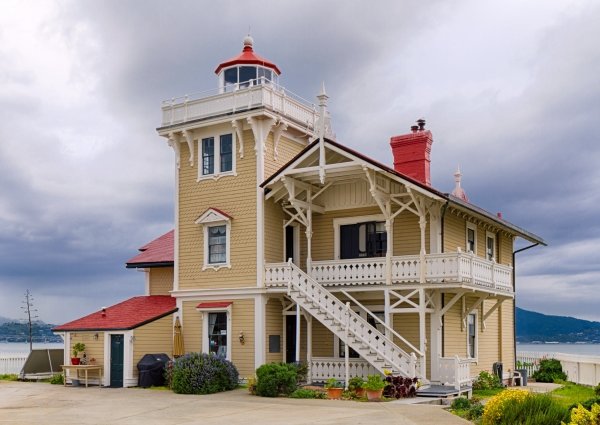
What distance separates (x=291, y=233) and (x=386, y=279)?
527 cm

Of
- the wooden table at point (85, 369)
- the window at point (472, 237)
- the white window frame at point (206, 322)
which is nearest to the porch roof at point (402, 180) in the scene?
the window at point (472, 237)

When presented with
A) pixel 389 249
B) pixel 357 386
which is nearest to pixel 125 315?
pixel 389 249

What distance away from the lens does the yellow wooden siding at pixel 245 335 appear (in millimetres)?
27469

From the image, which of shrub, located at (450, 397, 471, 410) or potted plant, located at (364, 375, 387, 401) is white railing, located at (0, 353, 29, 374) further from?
shrub, located at (450, 397, 471, 410)

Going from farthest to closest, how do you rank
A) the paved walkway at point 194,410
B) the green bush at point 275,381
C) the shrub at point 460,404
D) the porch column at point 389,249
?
the porch column at point 389,249
the green bush at point 275,381
the shrub at point 460,404
the paved walkway at point 194,410

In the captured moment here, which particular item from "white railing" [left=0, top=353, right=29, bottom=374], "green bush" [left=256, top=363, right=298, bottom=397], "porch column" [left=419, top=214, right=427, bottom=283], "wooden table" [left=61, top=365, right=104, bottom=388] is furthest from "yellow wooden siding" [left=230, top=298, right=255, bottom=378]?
"white railing" [left=0, top=353, right=29, bottom=374]

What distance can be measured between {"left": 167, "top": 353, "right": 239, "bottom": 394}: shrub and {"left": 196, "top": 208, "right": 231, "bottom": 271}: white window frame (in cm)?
368

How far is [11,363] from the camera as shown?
34906 mm

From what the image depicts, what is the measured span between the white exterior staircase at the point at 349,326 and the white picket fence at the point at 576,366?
11.2 m

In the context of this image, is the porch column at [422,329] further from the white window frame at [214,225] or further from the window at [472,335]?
the white window frame at [214,225]

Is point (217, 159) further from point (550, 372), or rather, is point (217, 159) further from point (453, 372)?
point (550, 372)

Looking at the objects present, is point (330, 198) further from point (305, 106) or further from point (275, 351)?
point (275, 351)

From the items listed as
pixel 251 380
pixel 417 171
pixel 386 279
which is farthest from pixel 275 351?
pixel 417 171

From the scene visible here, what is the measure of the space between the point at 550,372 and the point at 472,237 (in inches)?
352
